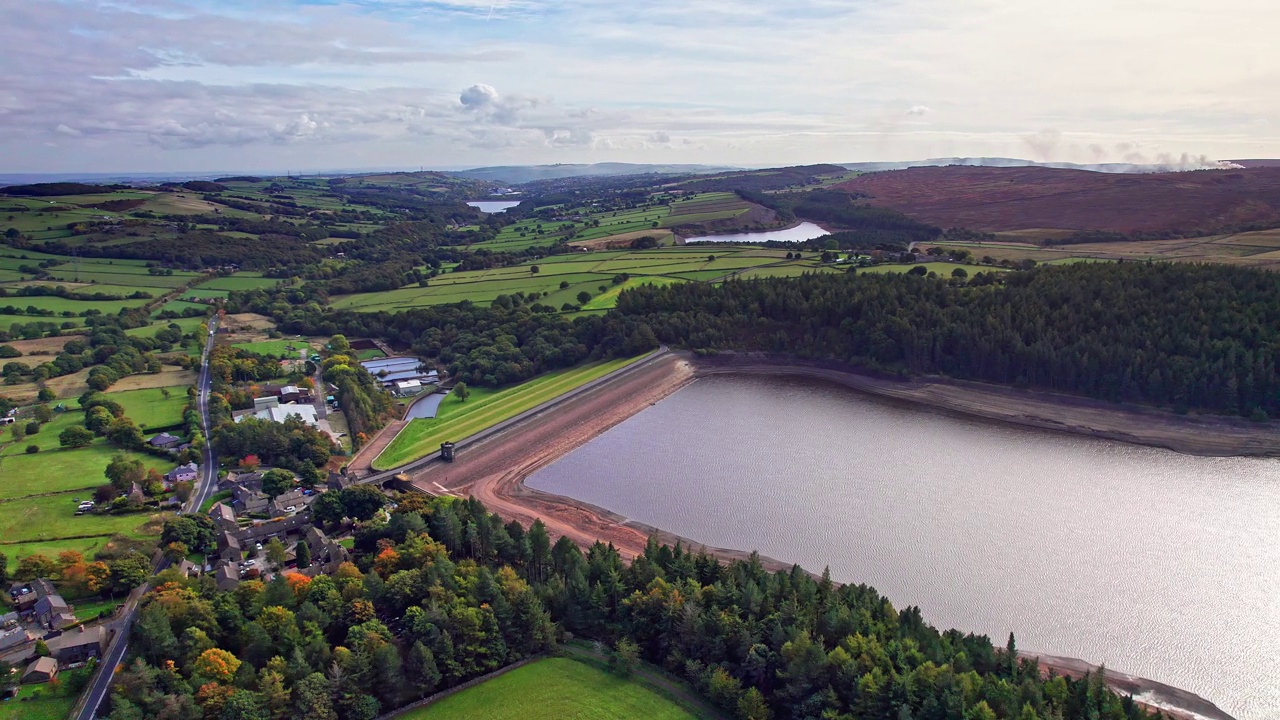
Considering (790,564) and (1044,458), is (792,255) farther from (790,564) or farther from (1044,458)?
(790,564)

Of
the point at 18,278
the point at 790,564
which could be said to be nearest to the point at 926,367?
the point at 790,564

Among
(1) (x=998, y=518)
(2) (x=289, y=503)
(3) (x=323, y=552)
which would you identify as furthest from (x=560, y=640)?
(1) (x=998, y=518)

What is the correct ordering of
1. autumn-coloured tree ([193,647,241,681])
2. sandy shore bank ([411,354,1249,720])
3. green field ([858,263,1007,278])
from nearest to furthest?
autumn-coloured tree ([193,647,241,681]) → sandy shore bank ([411,354,1249,720]) → green field ([858,263,1007,278])

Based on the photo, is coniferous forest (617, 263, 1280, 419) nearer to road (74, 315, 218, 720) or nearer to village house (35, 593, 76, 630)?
road (74, 315, 218, 720)

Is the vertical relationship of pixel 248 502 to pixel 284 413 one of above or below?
below

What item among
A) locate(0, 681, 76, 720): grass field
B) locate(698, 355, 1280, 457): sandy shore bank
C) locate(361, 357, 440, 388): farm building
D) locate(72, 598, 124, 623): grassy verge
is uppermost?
locate(698, 355, 1280, 457): sandy shore bank

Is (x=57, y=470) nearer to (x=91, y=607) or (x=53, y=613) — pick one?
(x=91, y=607)

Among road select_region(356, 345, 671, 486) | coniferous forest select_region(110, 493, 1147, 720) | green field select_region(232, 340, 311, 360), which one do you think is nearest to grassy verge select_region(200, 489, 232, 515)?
road select_region(356, 345, 671, 486)
